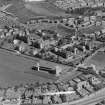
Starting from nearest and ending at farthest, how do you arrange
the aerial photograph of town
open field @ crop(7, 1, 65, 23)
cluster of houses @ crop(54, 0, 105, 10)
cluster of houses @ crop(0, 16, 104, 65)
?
the aerial photograph of town → cluster of houses @ crop(0, 16, 104, 65) → open field @ crop(7, 1, 65, 23) → cluster of houses @ crop(54, 0, 105, 10)

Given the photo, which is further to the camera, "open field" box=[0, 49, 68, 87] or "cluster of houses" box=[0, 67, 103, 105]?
"open field" box=[0, 49, 68, 87]

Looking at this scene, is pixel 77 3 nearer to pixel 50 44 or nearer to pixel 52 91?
pixel 50 44

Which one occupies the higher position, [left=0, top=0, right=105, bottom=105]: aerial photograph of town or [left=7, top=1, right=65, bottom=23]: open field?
[left=7, top=1, right=65, bottom=23]: open field

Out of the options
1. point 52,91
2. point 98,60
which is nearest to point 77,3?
point 98,60

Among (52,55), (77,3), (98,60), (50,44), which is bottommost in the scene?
(98,60)

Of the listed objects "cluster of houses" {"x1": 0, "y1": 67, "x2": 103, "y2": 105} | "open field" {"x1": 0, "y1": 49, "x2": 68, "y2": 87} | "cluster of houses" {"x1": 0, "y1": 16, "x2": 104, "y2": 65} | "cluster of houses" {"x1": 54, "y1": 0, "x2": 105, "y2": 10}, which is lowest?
"cluster of houses" {"x1": 0, "y1": 67, "x2": 103, "y2": 105}

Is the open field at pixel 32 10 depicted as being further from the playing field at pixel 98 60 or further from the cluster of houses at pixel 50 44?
the playing field at pixel 98 60

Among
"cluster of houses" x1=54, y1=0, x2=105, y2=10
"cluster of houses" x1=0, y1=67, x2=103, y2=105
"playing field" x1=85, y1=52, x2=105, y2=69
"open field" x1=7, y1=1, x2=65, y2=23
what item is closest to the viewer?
"cluster of houses" x1=0, y1=67, x2=103, y2=105

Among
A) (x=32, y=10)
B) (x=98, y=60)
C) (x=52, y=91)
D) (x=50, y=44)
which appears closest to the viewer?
(x=52, y=91)

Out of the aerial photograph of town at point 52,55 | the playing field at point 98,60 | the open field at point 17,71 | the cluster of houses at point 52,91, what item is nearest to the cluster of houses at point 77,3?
the aerial photograph of town at point 52,55

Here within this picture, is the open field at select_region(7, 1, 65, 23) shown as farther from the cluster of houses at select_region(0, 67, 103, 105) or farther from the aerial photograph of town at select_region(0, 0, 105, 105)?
the cluster of houses at select_region(0, 67, 103, 105)

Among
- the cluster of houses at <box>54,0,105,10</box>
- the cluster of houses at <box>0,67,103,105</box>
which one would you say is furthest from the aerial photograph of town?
the cluster of houses at <box>54,0,105,10</box>
